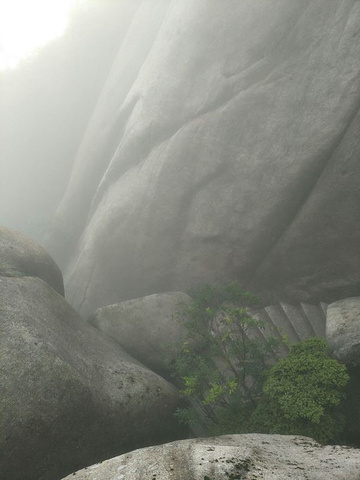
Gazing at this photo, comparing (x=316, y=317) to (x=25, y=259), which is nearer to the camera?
(x=316, y=317)

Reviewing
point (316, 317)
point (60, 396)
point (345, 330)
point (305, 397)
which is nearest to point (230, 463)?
point (305, 397)

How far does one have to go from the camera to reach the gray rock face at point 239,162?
12375 mm

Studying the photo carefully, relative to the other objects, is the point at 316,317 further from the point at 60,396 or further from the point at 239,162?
the point at 60,396

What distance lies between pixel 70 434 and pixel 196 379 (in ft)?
11.5

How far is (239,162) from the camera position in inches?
575

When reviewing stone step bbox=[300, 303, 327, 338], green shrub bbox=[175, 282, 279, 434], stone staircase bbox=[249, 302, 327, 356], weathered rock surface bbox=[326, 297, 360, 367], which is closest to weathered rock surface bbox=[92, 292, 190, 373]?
green shrub bbox=[175, 282, 279, 434]

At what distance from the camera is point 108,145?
24984mm

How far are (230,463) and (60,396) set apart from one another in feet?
16.5

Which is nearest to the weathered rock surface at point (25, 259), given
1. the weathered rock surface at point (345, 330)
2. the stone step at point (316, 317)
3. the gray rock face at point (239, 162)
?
the gray rock face at point (239, 162)

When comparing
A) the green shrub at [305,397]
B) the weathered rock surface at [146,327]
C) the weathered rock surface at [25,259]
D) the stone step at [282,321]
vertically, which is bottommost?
the green shrub at [305,397]

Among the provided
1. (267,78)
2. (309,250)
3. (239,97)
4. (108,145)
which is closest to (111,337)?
(309,250)

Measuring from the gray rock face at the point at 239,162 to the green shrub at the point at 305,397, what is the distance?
5018 millimetres

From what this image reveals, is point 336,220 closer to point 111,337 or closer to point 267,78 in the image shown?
point 267,78

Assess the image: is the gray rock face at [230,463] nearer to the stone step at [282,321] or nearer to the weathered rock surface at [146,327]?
the stone step at [282,321]
